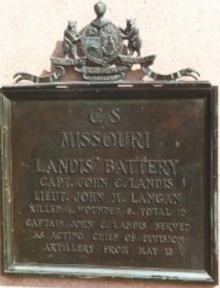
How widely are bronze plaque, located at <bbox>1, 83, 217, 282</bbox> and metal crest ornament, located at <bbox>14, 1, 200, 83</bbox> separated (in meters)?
0.07

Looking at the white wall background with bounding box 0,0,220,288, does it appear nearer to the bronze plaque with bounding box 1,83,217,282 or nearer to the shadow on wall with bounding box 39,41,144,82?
the shadow on wall with bounding box 39,41,144,82

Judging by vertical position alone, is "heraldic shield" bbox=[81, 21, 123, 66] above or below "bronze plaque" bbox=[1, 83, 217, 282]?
above

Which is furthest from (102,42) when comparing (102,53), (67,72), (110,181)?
(110,181)

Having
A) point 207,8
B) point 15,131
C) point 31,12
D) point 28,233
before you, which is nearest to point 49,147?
point 15,131

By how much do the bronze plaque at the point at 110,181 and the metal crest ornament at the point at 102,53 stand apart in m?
0.07

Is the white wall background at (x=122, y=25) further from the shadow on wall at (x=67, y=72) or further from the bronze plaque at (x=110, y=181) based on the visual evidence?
the bronze plaque at (x=110, y=181)

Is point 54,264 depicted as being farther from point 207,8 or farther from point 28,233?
point 207,8

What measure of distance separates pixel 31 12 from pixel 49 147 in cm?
72

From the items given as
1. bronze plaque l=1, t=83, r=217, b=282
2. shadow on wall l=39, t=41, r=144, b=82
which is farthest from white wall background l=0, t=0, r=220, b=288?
bronze plaque l=1, t=83, r=217, b=282

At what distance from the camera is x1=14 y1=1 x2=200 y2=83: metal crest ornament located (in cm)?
282

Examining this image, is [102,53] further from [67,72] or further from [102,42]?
[67,72]

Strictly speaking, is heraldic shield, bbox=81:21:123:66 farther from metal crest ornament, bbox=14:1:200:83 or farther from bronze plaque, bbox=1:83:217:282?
bronze plaque, bbox=1:83:217:282

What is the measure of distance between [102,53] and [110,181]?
0.66 meters

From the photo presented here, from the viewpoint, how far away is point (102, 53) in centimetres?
285
